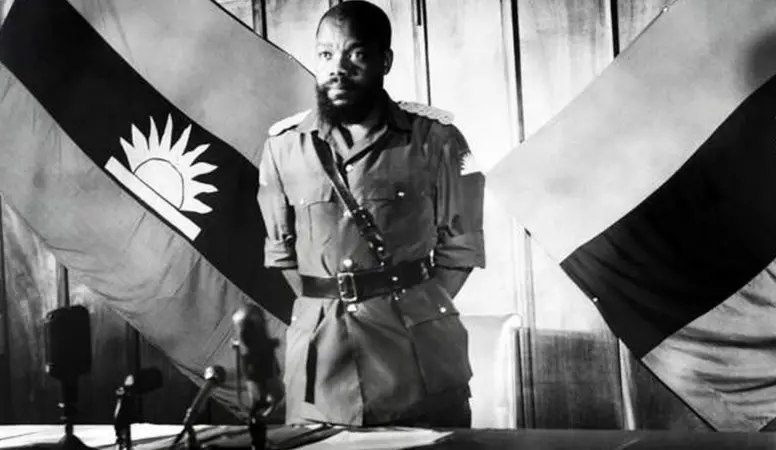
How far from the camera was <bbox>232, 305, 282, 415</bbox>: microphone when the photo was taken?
4.58ft

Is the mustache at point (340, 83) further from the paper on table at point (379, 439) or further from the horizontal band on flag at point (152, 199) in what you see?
the paper on table at point (379, 439)

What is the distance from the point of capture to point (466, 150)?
7.16 ft

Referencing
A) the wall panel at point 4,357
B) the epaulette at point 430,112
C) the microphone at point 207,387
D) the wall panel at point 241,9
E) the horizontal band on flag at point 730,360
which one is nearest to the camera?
the microphone at point 207,387

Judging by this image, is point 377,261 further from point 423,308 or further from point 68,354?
point 68,354

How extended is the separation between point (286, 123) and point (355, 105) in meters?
0.23

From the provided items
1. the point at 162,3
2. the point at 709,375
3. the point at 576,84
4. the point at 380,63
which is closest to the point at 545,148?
the point at 576,84

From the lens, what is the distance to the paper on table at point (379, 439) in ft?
4.93

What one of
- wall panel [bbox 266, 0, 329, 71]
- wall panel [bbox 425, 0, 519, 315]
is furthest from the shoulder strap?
wall panel [bbox 266, 0, 329, 71]

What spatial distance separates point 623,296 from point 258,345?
99 centimetres

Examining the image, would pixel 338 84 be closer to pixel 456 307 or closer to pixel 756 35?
pixel 456 307

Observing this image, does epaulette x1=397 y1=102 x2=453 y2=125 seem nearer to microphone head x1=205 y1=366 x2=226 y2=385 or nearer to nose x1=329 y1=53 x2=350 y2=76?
nose x1=329 y1=53 x2=350 y2=76

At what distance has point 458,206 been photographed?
2166mm

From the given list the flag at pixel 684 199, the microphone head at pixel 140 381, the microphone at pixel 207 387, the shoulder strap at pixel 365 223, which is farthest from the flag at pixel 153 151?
the microphone at pixel 207 387

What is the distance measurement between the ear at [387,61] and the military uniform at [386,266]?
99 millimetres
